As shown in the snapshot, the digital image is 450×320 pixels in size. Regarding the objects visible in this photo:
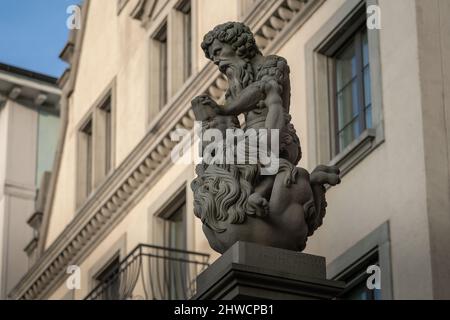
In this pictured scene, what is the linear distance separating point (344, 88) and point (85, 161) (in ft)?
34.4

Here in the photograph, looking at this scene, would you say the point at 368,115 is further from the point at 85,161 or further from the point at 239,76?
the point at 85,161

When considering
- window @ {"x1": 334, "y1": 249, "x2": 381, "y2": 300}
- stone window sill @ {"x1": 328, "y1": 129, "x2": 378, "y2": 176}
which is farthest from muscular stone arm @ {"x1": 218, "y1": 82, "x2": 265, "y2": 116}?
stone window sill @ {"x1": 328, "y1": 129, "x2": 378, "y2": 176}

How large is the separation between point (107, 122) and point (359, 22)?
1048cm

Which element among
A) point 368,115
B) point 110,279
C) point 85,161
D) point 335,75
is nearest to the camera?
point 368,115

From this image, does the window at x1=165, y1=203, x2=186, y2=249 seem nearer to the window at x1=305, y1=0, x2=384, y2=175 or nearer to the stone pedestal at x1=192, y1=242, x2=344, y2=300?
the window at x1=305, y1=0, x2=384, y2=175

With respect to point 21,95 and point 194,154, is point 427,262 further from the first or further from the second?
point 21,95

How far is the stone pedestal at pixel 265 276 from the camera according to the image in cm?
1368

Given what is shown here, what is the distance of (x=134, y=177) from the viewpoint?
29.1 m

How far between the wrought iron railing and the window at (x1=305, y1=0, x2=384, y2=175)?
3.86 metres

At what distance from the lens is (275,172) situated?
47.1 ft

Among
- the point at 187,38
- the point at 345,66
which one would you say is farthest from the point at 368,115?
the point at 187,38

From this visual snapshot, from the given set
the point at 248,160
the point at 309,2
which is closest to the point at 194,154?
the point at 309,2

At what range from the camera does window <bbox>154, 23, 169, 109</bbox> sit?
29109 millimetres

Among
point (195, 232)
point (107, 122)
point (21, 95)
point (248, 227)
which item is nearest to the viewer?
point (248, 227)
